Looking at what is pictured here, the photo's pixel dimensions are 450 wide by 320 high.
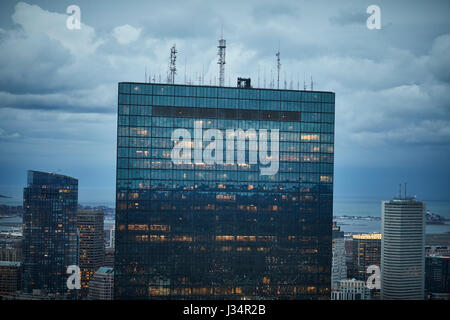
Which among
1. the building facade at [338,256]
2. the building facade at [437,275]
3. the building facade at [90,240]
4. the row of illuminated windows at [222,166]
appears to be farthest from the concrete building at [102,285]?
the building facade at [437,275]

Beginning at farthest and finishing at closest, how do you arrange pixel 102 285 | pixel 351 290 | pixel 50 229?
pixel 351 290, pixel 50 229, pixel 102 285

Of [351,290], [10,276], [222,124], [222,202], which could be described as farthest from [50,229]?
[222,124]

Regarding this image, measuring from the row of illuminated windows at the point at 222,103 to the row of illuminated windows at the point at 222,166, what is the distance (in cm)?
454

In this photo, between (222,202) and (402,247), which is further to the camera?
(402,247)

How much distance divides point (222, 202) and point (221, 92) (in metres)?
9.77

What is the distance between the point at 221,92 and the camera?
43.7 meters

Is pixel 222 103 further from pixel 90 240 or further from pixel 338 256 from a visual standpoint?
pixel 338 256

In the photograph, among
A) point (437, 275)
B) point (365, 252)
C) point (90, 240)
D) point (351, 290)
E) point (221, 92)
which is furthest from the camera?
point (365, 252)

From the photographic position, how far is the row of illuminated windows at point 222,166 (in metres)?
42.6

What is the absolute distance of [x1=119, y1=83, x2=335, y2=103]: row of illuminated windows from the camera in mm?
42906

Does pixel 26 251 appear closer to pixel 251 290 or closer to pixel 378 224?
Result: pixel 251 290

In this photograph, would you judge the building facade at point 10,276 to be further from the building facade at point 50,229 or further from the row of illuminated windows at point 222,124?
the row of illuminated windows at point 222,124
